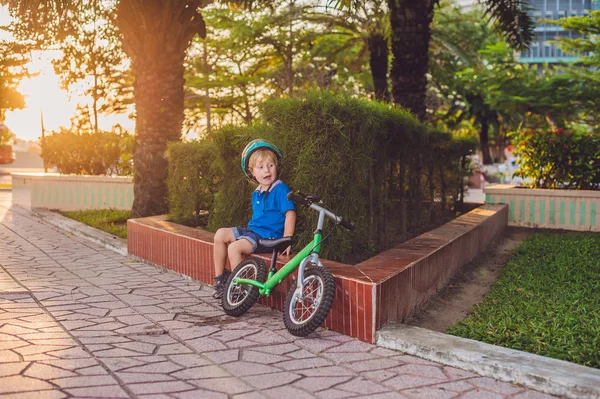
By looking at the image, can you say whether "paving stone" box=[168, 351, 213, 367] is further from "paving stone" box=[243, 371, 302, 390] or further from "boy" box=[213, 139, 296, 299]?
"boy" box=[213, 139, 296, 299]

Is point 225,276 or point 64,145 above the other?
point 64,145

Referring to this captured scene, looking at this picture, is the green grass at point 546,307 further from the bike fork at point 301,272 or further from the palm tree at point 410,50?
the palm tree at point 410,50

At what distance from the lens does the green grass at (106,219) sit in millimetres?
10773

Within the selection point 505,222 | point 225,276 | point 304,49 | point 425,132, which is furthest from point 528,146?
Result: point 304,49

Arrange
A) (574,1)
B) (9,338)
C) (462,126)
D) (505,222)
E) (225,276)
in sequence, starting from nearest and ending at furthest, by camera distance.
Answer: (9,338)
(225,276)
(505,222)
(462,126)
(574,1)

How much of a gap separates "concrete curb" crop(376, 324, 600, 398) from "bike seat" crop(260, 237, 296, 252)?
3.44ft

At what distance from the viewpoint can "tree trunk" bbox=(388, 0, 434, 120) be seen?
11.2 metres

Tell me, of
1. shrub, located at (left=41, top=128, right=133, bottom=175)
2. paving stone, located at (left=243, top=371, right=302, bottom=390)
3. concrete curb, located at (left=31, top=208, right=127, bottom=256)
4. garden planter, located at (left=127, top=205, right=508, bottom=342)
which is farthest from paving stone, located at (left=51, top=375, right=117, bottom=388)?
shrub, located at (left=41, top=128, right=133, bottom=175)

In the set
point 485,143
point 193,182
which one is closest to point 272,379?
point 193,182

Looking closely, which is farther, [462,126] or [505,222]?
[462,126]

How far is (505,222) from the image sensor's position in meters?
11.2

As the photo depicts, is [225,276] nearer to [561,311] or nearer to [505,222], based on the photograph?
[561,311]

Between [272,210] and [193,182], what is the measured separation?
128 inches

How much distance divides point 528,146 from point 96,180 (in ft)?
29.2
